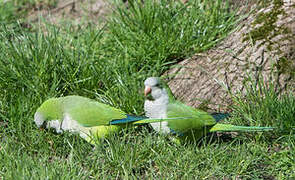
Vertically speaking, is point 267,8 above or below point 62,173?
above

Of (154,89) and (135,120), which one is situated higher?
(154,89)

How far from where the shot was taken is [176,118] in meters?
3.18

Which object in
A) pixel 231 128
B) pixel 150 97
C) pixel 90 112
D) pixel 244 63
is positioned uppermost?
pixel 244 63

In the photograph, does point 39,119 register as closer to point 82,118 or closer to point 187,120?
point 82,118

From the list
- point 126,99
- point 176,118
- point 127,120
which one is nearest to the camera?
point 176,118

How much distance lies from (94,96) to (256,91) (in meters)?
1.49

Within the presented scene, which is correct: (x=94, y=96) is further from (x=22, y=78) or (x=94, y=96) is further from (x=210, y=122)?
(x=210, y=122)

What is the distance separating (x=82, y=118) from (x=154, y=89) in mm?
610

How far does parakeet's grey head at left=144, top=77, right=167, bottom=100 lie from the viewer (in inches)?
131

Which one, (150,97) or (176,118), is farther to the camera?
(150,97)

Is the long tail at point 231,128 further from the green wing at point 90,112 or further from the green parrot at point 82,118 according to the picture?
the green wing at point 90,112

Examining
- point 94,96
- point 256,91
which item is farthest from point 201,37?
point 94,96

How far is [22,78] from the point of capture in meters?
3.80

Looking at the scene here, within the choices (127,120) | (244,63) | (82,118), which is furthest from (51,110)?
(244,63)
